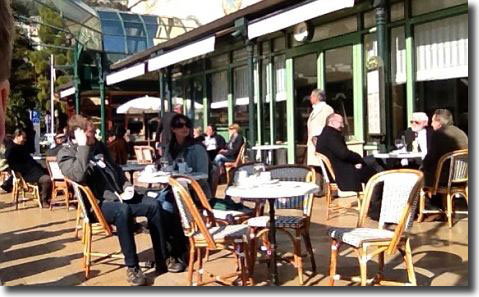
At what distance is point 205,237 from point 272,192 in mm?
487

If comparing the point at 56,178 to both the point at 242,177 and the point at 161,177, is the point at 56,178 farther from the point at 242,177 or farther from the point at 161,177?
the point at 242,177

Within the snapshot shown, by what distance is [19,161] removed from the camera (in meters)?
8.40

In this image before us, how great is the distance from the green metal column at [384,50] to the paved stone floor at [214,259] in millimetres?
1724

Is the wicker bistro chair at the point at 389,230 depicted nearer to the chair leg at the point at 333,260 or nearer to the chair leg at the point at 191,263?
the chair leg at the point at 333,260

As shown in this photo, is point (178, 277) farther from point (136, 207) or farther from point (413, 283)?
point (413, 283)

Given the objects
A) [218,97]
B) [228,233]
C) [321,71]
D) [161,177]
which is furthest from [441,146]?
[218,97]

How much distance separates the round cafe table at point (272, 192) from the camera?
3695 mm

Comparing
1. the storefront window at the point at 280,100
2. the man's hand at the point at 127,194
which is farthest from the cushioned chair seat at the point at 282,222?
the storefront window at the point at 280,100

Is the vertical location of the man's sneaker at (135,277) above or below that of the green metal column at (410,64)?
below

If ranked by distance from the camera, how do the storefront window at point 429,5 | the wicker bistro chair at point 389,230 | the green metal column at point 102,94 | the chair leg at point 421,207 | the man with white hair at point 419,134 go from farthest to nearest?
the green metal column at point 102,94, the storefront window at point 429,5, the man with white hair at point 419,134, the chair leg at point 421,207, the wicker bistro chair at point 389,230

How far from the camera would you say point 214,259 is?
4809 mm

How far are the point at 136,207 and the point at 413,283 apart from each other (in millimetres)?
2011

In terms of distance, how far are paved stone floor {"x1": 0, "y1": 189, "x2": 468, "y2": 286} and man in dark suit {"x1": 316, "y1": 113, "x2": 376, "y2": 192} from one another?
405mm

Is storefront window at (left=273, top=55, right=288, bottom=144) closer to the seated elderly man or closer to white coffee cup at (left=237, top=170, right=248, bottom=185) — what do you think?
the seated elderly man
